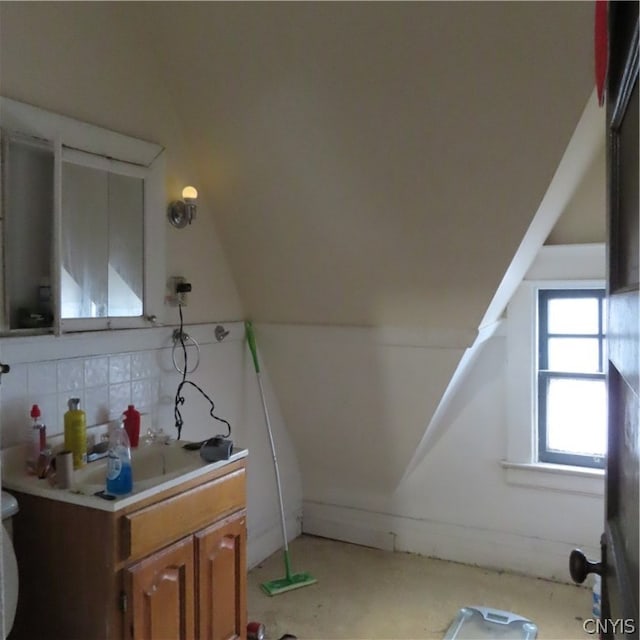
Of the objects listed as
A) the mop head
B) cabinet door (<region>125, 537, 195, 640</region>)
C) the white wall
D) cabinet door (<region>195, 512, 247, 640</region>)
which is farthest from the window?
cabinet door (<region>125, 537, 195, 640</region>)

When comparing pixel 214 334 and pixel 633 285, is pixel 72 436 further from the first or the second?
pixel 633 285

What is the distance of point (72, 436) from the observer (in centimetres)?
201

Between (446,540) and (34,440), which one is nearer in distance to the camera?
(34,440)

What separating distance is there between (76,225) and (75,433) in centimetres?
73

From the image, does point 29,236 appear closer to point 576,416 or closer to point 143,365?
point 143,365

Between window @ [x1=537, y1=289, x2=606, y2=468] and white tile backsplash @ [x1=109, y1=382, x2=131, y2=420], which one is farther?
window @ [x1=537, y1=289, x2=606, y2=468]

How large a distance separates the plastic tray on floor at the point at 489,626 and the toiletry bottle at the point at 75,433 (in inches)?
65.3

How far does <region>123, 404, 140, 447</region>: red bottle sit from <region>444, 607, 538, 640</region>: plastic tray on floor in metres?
1.51

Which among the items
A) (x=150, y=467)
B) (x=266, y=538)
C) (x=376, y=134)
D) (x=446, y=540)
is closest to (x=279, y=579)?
(x=266, y=538)

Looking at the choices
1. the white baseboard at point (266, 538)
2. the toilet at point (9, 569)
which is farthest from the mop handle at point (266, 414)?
the toilet at point (9, 569)

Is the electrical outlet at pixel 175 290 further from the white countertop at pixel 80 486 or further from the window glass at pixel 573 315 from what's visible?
the window glass at pixel 573 315

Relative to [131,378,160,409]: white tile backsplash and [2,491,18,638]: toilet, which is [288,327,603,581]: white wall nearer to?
[131,378,160,409]: white tile backsplash

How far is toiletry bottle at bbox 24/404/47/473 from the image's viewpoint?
76.6 inches

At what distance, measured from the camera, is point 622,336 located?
0.71 meters
